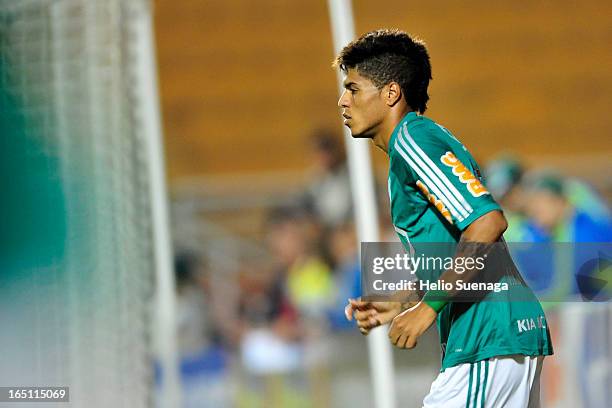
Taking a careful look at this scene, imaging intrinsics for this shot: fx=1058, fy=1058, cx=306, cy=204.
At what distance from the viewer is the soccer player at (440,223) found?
8.45ft

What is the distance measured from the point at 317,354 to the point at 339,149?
62.6 inches

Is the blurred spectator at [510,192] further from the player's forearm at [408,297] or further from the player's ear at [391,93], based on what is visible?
the player's ear at [391,93]

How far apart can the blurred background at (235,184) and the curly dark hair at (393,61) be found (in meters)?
2.22

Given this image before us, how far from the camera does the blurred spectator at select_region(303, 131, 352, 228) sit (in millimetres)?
7520

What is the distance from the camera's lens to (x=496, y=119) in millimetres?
12070

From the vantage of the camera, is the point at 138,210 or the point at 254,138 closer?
the point at 138,210

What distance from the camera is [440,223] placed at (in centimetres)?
275

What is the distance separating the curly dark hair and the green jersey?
3.7 inches

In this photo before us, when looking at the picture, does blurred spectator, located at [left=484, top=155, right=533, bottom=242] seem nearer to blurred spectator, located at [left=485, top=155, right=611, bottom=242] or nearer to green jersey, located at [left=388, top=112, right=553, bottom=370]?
blurred spectator, located at [left=485, top=155, right=611, bottom=242]

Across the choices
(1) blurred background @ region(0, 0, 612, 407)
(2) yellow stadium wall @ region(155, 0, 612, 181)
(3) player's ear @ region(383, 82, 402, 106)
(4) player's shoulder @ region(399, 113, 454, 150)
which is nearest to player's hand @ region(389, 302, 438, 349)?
(4) player's shoulder @ region(399, 113, 454, 150)

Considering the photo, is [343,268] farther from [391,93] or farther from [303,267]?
[391,93]

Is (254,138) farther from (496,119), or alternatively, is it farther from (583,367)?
(583,367)

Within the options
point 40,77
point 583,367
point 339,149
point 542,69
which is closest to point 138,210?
point 40,77

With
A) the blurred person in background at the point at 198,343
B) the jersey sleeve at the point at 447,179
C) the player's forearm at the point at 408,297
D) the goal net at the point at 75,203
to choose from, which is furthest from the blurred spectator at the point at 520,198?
the jersey sleeve at the point at 447,179
